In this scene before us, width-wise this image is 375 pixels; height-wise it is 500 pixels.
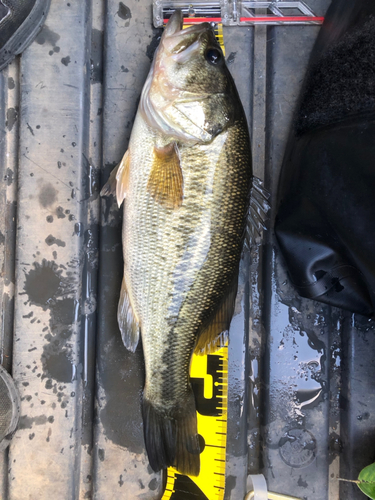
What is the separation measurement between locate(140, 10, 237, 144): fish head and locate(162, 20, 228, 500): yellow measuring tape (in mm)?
282

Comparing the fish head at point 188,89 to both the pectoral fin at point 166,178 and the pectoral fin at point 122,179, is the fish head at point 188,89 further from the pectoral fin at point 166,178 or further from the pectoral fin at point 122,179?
the pectoral fin at point 122,179

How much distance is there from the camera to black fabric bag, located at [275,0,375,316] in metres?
1.17

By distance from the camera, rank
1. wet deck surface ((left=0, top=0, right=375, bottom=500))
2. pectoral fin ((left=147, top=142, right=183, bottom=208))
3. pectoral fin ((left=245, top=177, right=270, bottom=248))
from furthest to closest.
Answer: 1. wet deck surface ((left=0, top=0, right=375, bottom=500))
2. pectoral fin ((left=245, top=177, right=270, bottom=248))
3. pectoral fin ((left=147, top=142, right=183, bottom=208))

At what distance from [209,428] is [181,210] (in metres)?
0.92

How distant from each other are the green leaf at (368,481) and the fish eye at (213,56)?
62.8 inches

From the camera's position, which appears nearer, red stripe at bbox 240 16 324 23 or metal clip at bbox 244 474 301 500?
metal clip at bbox 244 474 301 500

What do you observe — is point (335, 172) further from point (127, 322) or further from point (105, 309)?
point (105, 309)

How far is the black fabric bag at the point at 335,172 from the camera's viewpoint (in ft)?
3.84

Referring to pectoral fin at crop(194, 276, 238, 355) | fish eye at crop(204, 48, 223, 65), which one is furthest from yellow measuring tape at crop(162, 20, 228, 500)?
fish eye at crop(204, 48, 223, 65)

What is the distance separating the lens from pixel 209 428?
4.76ft

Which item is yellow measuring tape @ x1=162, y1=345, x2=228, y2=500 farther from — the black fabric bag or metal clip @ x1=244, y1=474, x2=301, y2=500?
the black fabric bag

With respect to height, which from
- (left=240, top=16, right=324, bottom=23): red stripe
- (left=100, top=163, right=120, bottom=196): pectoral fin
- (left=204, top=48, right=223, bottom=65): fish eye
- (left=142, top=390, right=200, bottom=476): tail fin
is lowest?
(left=142, top=390, right=200, bottom=476): tail fin

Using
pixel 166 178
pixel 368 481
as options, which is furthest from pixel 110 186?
pixel 368 481

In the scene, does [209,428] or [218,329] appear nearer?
[218,329]
